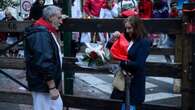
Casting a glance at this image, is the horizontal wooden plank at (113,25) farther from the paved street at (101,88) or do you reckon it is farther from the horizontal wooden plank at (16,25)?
the paved street at (101,88)

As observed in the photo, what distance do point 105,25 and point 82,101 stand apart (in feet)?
3.86

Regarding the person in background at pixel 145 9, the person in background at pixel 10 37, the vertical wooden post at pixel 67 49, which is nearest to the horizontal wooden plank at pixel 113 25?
the vertical wooden post at pixel 67 49

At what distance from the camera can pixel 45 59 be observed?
5.70 m

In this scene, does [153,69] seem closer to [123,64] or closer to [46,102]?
[123,64]

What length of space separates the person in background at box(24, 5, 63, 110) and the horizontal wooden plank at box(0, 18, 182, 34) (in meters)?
1.27

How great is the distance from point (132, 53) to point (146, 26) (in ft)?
3.35

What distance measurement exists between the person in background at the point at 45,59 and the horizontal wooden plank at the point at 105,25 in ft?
4.16

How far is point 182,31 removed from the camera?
6.61 meters

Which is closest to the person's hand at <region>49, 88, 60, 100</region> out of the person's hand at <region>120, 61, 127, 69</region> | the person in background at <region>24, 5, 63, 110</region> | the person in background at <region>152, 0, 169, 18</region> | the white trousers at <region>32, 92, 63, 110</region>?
the person in background at <region>24, 5, 63, 110</region>

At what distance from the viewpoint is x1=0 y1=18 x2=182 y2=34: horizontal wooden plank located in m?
6.69

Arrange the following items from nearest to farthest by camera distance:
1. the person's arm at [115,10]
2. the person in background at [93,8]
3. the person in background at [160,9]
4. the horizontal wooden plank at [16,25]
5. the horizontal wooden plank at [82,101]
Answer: the horizontal wooden plank at [82,101]
the horizontal wooden plank at [16,25]
the person in background at [160,9]
the person's arm at [115,10]
the person in background at [93,8]

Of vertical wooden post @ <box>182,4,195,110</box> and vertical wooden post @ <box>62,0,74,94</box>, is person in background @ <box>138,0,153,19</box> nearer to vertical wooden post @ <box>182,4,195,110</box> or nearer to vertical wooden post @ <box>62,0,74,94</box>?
vertical wooden post @ <box>62,0,74,94</box>

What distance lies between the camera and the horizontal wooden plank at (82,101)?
6.86 m

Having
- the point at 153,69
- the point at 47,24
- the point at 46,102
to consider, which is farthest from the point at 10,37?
the point at 47,24
